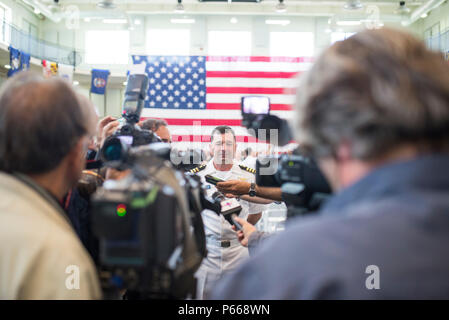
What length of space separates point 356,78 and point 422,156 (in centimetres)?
16

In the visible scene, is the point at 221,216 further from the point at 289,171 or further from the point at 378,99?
the point at 378,99

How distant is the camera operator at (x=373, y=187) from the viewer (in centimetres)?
54

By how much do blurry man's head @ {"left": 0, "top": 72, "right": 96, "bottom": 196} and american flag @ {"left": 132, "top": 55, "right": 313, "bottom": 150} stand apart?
5427 mm

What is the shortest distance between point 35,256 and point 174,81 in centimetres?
599

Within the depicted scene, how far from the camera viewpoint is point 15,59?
8.43m

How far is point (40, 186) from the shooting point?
92 centimetres

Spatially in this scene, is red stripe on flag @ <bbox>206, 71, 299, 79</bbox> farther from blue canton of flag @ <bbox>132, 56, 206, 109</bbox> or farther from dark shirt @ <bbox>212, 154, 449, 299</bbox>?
dark shirt @ <bbox>212, 154, 449, 299</bbox>

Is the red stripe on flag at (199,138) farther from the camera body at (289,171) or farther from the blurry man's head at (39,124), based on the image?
the blurry man's head at (39,124)

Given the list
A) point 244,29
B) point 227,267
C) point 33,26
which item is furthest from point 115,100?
point 227,267

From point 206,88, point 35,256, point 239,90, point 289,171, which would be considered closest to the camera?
point 35,256

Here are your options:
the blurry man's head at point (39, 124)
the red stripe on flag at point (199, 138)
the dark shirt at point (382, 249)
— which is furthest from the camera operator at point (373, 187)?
the red stripe on flag at point (199, 138)

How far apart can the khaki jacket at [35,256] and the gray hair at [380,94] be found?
0.62 metres

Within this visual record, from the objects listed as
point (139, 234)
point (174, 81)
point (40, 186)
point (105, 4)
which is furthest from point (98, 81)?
point (139, 234)
